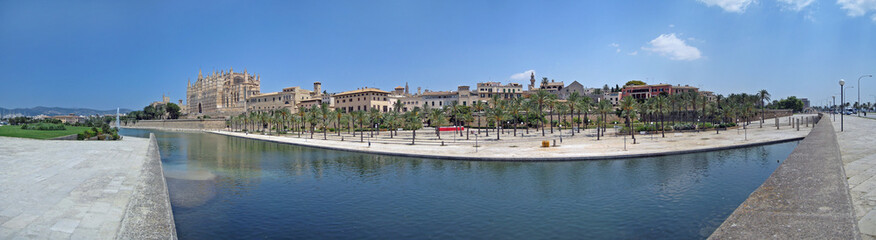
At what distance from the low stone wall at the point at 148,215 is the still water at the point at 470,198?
3.38 ft

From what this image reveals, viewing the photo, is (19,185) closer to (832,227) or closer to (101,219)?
(101,219)

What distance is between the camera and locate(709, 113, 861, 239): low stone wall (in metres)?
10.0

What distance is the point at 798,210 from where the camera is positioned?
38.1 feet

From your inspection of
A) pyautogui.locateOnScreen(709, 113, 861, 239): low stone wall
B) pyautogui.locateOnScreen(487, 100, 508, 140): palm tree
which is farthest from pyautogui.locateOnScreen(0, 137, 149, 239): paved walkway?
pyautogui.locateOnScreen(487, 100, 508, 140): palm tree

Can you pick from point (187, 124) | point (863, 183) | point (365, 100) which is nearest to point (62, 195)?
point (863, 183)

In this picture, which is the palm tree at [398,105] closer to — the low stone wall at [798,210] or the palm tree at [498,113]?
the palm tree at [498,113]

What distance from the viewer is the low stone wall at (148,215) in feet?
44.0

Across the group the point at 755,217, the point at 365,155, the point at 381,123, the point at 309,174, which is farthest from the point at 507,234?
the point at 381,123

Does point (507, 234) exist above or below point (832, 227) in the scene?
below

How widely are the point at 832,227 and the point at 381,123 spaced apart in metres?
84.6

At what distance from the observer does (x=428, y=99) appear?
11594 centimetres

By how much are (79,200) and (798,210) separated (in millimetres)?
24048

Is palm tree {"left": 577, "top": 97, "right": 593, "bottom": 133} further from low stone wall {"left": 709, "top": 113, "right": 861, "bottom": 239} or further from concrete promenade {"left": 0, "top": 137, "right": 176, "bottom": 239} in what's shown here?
concrete promenade {"left": 0, "top": 137, "right": 176, "bottom": 239}

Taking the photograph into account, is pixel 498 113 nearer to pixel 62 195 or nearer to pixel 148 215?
pixel 148 215
